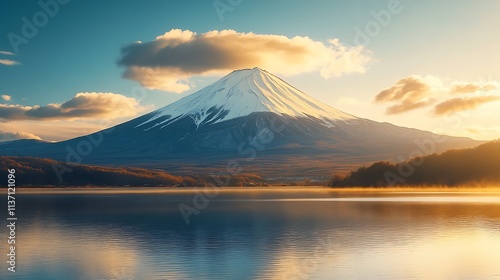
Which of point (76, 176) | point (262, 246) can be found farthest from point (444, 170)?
point (76, 176)

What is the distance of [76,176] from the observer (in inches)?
5891

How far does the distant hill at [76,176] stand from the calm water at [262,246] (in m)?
94.7

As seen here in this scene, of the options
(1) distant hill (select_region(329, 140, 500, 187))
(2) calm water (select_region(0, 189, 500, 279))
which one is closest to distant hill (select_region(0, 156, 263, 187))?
(1) distant hill (select_region(329, 140, 500, 187))

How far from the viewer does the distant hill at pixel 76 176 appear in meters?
139

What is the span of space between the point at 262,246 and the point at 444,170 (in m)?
82.0

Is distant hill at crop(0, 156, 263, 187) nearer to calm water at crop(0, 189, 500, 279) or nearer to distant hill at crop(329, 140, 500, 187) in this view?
distant hill at crop(329, 140, 500, 187)

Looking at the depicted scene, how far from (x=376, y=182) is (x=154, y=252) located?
9359 centimetres

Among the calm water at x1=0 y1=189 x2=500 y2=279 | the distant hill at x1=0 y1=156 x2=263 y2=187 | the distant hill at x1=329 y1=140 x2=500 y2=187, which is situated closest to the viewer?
the calm water at x1=0 y1=189 x2=500 y2=279

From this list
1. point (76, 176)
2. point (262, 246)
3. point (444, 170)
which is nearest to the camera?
point (262, 246)

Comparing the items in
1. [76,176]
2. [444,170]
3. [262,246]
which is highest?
[76,176]

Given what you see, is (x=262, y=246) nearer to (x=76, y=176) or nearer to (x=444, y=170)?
(x=444, y=170)

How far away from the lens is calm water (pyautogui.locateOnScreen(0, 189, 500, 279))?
950 inches

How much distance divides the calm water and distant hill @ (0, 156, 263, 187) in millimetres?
94748

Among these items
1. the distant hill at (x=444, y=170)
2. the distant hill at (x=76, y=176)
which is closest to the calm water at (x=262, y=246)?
the distant hill at (x=444, y=170)
